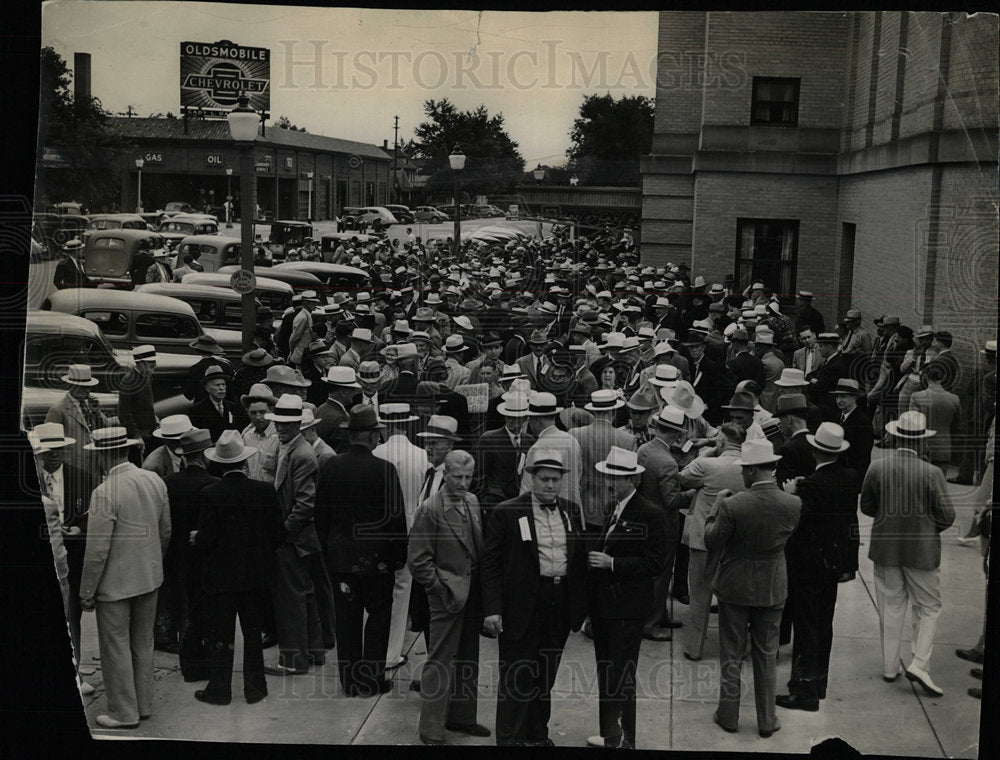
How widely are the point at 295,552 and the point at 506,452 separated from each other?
4.94 ft

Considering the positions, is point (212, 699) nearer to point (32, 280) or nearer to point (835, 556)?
point (32, 280)

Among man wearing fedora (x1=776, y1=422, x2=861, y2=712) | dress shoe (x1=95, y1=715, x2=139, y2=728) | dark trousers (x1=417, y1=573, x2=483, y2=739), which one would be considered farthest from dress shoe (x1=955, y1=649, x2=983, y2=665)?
dress shoe (x1=95, y1=715, x2=139, y2=728)

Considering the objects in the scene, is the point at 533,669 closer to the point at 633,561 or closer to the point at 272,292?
the point at 633,561

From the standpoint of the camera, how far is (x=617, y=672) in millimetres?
5688

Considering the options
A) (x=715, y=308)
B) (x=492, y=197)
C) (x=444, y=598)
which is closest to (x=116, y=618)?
(x=444, y=598)

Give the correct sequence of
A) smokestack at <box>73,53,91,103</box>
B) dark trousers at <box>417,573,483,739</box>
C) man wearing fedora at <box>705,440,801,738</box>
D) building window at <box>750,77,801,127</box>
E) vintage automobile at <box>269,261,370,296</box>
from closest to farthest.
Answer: man wearing fedora at <box>705,440,801,738</box>
dark trousers at <box>417,573,483,739</box>
smokestack at <box>73,53,91,103</box>
building window at <box>750,77,801,127</box>
vintage automobile at <box>269,261,370,296</box>

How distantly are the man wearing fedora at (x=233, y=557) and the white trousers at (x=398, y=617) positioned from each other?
2.62 feet

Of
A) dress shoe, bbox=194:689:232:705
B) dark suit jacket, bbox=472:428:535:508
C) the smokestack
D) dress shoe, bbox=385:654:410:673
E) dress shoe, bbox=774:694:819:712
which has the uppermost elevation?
the smokestack

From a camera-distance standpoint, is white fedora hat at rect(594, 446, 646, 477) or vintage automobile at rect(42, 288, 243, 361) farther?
vintage automobile at rect(42, 288, 243, 361)

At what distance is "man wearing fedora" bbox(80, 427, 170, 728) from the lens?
19.2ft

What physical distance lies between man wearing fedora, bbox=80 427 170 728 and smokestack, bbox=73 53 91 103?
2.29 meters

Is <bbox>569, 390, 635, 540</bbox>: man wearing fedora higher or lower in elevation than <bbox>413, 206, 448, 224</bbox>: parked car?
lower

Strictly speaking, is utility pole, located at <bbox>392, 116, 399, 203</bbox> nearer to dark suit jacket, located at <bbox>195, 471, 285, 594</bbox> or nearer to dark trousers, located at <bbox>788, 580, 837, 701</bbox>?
dark suit jacket, located at <bbox>195, 471, 285, 594</bbox>

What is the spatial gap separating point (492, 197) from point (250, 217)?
5.83 ft
